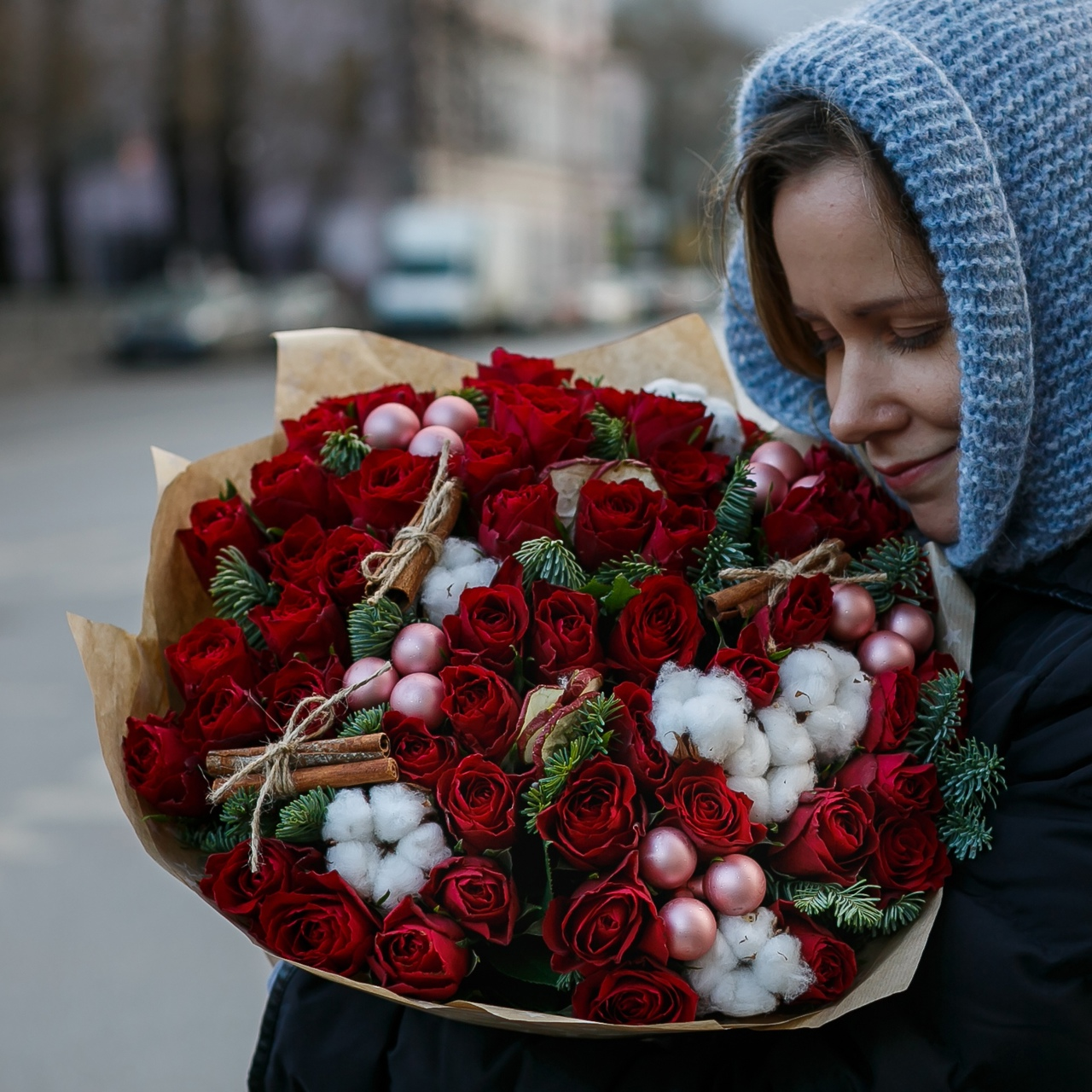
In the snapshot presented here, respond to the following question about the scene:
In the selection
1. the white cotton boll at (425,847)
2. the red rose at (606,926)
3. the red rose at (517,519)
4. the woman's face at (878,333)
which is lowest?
the red rose at (606,926)

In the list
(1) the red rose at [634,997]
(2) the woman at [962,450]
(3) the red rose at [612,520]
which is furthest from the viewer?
(3) the red rose at [612,520]

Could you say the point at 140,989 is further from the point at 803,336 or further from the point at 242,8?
the point at 242,8

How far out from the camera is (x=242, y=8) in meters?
22.8

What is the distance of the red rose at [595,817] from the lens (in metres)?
1.11

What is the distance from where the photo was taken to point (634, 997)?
1.09 metres

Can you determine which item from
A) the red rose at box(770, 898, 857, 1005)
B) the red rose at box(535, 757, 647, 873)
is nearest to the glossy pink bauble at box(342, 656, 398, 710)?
the red rose at box(535, 757, 647, 873)

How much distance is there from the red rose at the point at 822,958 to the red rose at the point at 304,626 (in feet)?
1.73

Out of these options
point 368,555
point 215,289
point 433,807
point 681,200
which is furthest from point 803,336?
point 681,200

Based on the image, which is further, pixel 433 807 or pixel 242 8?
pixel 242 8

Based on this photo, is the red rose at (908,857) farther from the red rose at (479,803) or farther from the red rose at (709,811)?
the red rose at (479,803)

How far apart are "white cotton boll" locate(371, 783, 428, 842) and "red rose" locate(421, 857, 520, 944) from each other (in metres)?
0.05

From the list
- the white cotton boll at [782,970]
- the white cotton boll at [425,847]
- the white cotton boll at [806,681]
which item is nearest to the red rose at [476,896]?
the white cotton boll at [425,847]

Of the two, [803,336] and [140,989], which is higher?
[803,336]

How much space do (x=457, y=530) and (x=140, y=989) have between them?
2.48 metres
